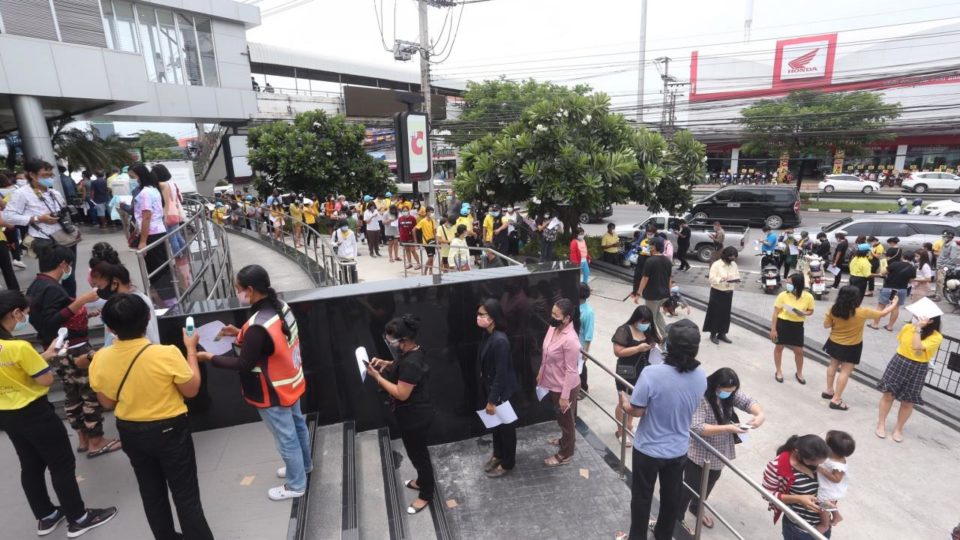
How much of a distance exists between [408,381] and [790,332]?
5.64 metres

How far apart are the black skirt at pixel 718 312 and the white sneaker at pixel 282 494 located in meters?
6.92

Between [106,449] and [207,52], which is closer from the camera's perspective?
[106,449]

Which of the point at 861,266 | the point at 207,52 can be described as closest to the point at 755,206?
the point at 861,266

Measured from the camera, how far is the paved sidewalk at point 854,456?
4.33 meters

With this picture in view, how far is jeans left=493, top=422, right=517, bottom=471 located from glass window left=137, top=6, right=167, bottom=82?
75.8ft

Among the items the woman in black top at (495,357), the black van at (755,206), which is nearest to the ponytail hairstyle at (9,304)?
the woman in black top at (495,357)

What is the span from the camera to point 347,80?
136 feet

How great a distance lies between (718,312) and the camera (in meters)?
8.12

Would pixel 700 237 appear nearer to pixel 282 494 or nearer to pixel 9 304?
pixel 282 494

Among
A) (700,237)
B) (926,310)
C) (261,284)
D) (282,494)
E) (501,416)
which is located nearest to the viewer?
(261,284)

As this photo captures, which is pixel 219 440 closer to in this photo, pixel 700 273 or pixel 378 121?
pixel 700 273

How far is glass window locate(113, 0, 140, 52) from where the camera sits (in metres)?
19.3

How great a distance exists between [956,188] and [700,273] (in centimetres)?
2407

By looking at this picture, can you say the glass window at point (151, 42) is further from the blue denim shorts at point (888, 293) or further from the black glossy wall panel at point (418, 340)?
the blue denim shorts at point (888, 293)
